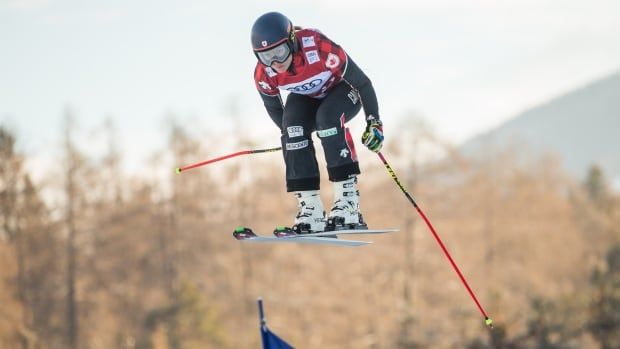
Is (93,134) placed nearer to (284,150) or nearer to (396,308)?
(396,308)

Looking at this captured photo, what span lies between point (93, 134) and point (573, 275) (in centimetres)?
3200

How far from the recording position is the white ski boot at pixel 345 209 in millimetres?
6270

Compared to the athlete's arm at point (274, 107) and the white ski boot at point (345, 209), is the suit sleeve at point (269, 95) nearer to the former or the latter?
the athlete's arm at point (274, 107)

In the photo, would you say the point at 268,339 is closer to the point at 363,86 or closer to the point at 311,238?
the point at 311,238

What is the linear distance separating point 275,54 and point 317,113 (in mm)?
716

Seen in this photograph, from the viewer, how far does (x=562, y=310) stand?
32688 millimetres

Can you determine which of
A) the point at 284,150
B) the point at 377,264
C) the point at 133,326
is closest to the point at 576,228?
the point at 377,264

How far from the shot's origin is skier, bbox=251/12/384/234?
5.86m

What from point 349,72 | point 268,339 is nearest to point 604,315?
point 268,339

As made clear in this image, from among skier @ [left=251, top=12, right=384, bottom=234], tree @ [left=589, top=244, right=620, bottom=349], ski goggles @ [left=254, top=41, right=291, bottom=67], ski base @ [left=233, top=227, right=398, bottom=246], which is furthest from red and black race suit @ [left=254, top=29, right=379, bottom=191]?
tree @ [left=589, top=244, right=620, bottom=349]

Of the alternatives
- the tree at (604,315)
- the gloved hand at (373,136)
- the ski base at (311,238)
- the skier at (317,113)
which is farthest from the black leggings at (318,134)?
the tree at (604,315)

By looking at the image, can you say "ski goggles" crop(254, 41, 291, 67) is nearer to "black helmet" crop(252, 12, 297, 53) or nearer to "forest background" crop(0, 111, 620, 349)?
"black helmet" crop(252, 12, 297, 53)

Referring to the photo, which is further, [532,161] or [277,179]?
[532,161]

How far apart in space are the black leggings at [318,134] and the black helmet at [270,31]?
755mm
